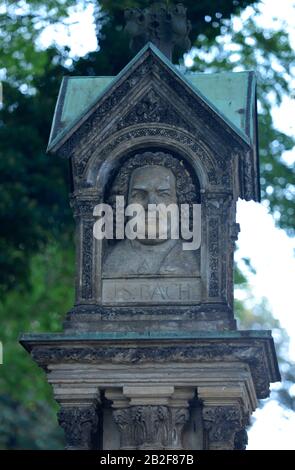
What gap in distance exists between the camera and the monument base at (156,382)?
20.9 m

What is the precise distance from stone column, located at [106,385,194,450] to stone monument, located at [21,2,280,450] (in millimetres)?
A: 13

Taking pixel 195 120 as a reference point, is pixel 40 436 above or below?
above

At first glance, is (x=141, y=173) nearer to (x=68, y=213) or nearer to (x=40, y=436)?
(x=68, y=213)

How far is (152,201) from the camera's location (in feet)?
71.4

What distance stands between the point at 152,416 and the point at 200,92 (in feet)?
10.7

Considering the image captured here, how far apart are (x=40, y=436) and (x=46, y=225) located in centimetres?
667

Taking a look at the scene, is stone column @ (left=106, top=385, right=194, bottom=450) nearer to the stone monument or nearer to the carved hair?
the stone monument

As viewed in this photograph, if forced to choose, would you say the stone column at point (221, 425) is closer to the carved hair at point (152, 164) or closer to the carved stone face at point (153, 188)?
the carved stone face at point (153, 188)

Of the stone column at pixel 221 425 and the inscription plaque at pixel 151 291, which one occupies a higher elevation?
the inscription plaque at pixel 151 291

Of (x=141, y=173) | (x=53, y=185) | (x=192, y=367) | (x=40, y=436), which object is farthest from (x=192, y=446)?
(x=40, y=436)

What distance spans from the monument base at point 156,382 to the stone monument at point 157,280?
0.01 meters

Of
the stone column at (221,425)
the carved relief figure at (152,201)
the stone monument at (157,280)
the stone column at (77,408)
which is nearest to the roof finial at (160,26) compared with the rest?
the stone monument at (157,280)

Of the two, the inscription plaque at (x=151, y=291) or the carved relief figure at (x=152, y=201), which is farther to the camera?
the carved relief figure at (x=152, y=201)
